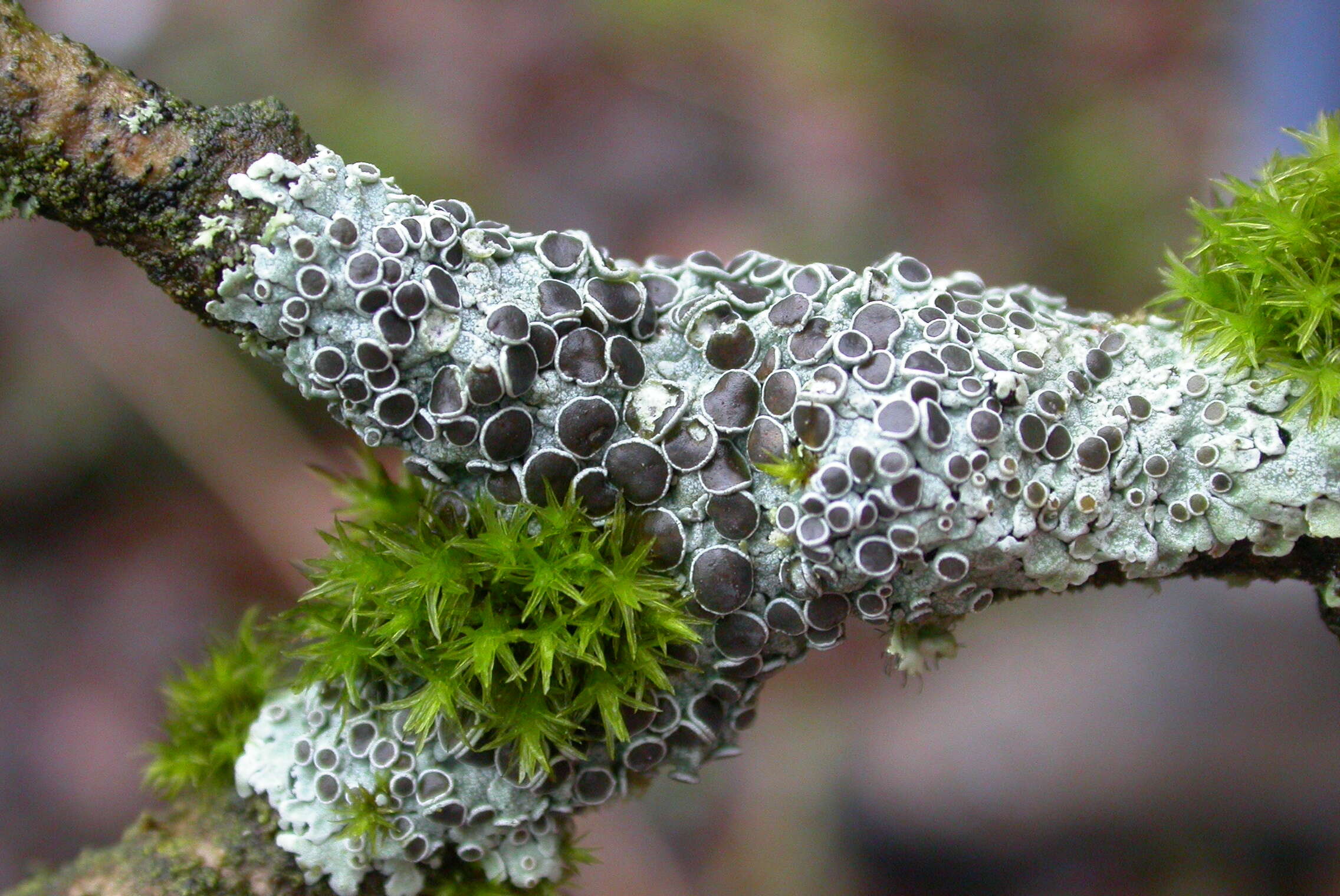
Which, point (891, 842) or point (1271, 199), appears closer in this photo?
point (1271, 199)

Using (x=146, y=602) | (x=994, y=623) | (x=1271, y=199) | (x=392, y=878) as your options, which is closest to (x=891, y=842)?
(x=994, y=623)

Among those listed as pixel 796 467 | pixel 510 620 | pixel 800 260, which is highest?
pixel 800 260

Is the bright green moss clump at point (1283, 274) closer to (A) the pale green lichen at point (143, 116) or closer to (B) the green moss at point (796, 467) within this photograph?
(B) the green moss at point (796, 467)

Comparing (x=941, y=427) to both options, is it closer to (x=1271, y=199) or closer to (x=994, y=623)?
(x=1271, y=199)

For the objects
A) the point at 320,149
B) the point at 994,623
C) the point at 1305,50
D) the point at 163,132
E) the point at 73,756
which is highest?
the point at 1305,50

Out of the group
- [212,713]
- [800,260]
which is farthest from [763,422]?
[800,260]

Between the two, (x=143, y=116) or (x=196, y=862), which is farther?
(x=196, y=862)

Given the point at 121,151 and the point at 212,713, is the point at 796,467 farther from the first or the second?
the point at 212,713
